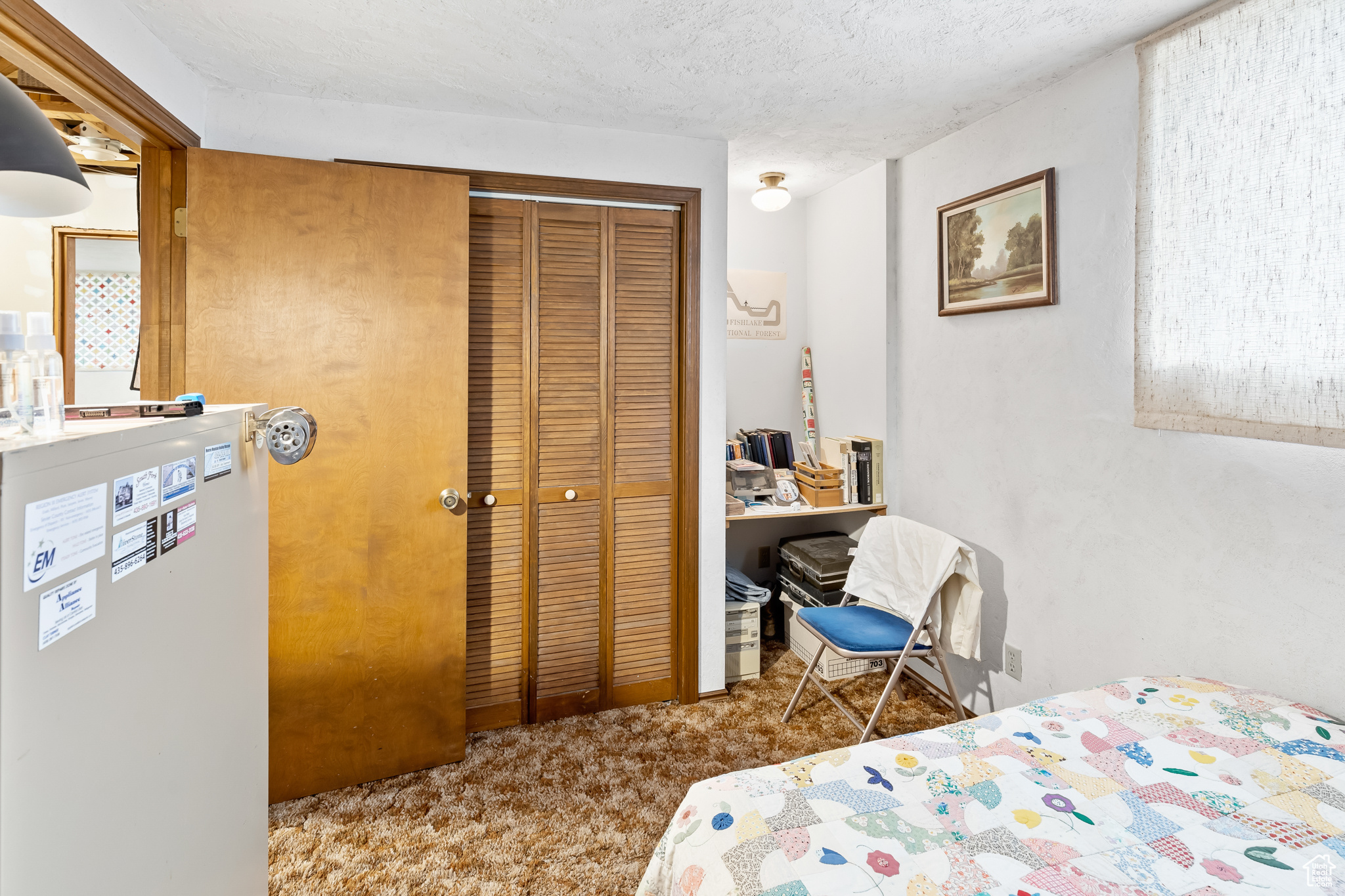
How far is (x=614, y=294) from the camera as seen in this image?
8.55ft

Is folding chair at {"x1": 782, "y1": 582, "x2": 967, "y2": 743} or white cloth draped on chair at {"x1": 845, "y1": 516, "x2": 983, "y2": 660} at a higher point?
white cloth draped on chair at {"x1": 845, "y1": 516, "x2": 983, "y2": 660}

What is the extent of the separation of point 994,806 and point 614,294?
211cm

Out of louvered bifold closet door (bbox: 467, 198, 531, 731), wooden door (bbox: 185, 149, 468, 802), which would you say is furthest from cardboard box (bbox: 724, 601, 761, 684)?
wooden door (bbox: 185, 149, 468, 802)

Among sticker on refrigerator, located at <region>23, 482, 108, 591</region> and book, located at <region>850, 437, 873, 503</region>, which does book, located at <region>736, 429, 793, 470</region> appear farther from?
sticker on refrigerator, located at <region>23, 482, 108, 591</region>

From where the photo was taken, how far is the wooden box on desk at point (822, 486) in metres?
3.07

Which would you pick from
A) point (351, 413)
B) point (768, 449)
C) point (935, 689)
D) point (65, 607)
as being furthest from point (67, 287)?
point (935, 689)

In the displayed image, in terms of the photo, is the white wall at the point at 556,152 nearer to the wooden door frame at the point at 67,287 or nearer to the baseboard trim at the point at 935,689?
the wooden door frame at the point at 67,287

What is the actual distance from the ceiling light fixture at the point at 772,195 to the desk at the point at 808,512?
4.94ft

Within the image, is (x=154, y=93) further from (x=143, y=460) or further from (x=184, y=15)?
(x=143, y=460)

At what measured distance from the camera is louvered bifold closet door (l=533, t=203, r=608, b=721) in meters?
2.53

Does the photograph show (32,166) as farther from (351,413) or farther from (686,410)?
(686,410)

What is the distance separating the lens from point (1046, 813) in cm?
114

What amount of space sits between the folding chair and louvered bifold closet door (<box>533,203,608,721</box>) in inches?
34.6

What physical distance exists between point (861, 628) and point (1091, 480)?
37.1 inches
